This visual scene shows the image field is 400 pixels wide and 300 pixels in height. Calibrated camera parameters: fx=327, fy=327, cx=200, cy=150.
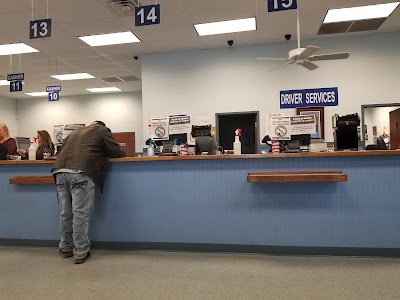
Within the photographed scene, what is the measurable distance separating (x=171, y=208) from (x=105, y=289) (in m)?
1.20

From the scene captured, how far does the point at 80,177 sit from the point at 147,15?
2.11 metres

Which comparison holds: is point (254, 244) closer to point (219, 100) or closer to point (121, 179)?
point (121, 179)

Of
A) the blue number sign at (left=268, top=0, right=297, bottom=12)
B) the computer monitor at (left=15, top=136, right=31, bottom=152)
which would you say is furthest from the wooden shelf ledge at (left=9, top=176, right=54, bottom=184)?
the blue number sign at (left=268, top=0, right=297, bottom=12)

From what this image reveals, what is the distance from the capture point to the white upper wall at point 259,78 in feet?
21.1

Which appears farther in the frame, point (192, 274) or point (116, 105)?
point (116, 105)

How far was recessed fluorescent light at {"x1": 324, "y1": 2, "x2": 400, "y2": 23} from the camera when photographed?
5.28 meters

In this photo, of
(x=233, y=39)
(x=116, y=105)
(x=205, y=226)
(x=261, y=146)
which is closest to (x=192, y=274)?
(x=205, y=226)

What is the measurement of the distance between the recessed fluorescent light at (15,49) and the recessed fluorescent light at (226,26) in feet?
11.8

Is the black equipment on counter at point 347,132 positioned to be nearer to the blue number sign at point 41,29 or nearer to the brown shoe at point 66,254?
the brown shoe at point 66,254

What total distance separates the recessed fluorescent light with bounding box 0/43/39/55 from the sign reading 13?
3.83 metres

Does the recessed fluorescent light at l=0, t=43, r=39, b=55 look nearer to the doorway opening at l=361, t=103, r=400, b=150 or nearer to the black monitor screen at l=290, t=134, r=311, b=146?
the black monitor screen at l=290, t=134, r=311, b=146

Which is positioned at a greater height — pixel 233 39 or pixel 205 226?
pixel 233 39

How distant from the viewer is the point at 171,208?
3.62 m

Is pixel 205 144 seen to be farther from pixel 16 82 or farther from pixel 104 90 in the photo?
pixel 104 90
